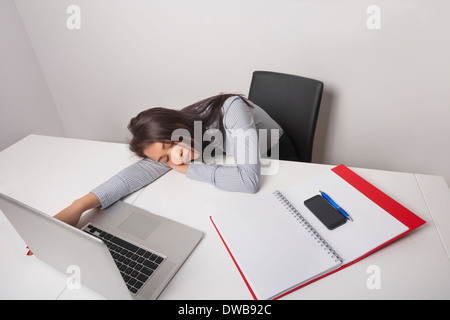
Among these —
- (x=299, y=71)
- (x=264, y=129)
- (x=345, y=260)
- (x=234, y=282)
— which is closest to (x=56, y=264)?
(x=234, y=282)

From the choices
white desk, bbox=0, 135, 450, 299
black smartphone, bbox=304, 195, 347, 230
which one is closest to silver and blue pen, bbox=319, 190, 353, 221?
black smartphone, bbox=304, 195, 347, 230

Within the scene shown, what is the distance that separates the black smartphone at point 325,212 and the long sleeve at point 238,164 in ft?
0.60

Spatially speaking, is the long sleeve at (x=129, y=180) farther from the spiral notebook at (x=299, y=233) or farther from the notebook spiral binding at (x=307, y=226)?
the notebook spiral binding at (x=307, y=226)

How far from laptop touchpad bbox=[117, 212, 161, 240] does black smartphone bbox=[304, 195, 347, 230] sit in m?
0.45

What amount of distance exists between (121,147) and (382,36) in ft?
4.07

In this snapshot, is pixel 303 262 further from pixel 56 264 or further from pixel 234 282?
pixel 56 264

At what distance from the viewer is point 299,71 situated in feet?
4.69

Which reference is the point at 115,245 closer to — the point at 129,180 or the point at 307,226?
the point at 129,180

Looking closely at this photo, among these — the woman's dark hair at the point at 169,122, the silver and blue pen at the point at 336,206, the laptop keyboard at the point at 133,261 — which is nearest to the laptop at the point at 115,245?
the laptop keyboard at the point at 133,261

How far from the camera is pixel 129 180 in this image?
97cm

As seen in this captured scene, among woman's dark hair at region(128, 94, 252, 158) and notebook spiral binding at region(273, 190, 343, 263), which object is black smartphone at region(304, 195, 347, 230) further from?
woman's dark hair at region(128, 94, 252, 158)

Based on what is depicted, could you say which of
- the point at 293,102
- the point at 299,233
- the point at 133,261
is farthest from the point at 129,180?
the point at 293,102
